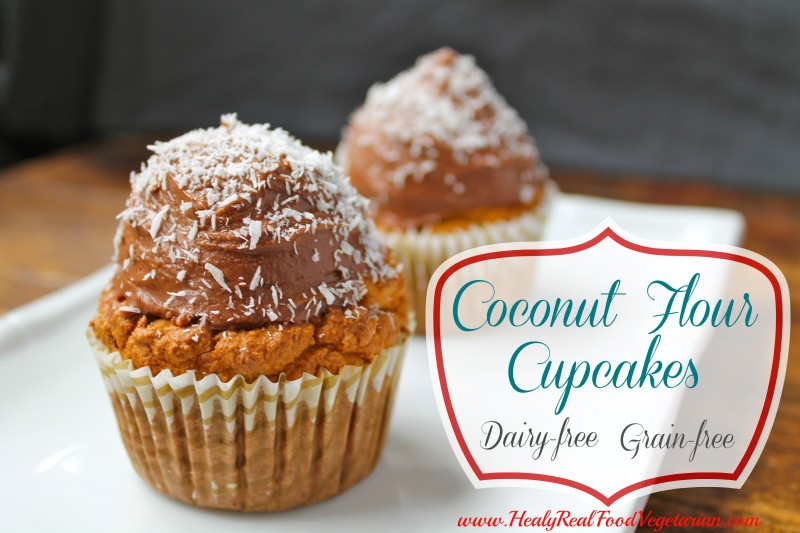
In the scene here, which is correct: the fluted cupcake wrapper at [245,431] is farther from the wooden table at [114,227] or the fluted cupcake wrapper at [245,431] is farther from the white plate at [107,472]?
the wooden table at [114,227]

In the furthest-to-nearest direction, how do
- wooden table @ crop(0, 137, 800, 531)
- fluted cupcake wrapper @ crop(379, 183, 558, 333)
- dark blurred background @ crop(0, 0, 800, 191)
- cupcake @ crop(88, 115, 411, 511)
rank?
dark blurred background @ crop(0, 0, 800, 191), fluted cupcake wrapper @ crop(379, 183, 558, 333), wooden table @ crop(0, 137, 800, 531), cupcake @ crop(88, 115, 411, 511)

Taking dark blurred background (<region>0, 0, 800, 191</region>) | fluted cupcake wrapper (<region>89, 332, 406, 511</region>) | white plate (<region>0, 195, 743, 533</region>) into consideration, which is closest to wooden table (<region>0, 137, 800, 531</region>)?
white plate (<region>0, 195, 743, 533</region>)

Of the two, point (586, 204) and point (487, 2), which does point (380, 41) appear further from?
point (586, 204)

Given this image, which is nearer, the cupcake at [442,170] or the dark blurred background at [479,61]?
the cupcake at [442,170]

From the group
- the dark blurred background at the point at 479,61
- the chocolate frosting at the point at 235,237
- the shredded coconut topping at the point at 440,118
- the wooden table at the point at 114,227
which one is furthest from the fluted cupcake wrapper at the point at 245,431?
the dark blurred background at the point at 479,61

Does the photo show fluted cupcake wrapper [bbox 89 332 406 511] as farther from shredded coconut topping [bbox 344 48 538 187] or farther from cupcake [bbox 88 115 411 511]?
shredded coconut topping [bbox 344 48 538 187]

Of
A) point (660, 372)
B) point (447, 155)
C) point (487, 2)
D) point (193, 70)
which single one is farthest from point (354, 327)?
point (193, 70)

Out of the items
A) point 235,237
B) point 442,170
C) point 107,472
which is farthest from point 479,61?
point 107,472

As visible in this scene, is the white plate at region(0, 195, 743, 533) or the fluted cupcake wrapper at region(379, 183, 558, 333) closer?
the white plate at region(0, 195, 743, 533)
